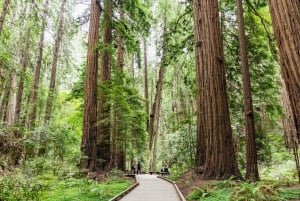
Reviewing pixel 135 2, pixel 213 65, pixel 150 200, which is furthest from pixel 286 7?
pixel 135 2

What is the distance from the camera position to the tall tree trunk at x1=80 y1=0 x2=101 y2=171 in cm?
1140

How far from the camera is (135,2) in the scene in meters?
14.8


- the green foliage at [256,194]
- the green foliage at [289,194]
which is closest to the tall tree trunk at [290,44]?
the green foliage at [256,194]

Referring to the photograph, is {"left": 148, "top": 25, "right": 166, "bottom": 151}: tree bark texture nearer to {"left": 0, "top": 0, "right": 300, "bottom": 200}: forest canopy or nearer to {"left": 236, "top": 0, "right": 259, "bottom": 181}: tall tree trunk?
{"left": 0, "top": 0, "right": 300, "bottom": 200}: forest canopy

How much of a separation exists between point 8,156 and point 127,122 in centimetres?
813

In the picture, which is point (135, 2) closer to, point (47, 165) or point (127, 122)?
point (127, 122)

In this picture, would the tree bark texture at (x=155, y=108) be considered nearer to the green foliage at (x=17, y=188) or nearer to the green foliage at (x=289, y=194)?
the green foliage at (x=289, y=194)

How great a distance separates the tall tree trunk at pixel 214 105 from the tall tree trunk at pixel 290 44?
591cm

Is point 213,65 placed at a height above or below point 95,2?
below

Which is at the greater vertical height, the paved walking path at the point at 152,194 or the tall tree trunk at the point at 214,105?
the tall tree trunk at the point at 214,105

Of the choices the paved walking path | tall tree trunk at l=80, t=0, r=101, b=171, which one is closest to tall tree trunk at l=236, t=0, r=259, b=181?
the paved walking path

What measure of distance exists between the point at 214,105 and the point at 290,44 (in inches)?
243

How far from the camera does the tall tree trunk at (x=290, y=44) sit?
9.79ft

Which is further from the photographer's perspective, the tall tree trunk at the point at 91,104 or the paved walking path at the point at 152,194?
the tall tree trunk at the point at 91,104
